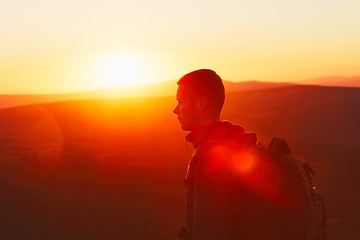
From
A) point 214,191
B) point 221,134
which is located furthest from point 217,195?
point 221,134

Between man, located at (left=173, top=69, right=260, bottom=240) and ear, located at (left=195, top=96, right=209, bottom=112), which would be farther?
ear, located at (left=195, top=96, right=209, bottom=112)

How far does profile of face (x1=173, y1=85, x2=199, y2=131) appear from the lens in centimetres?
323

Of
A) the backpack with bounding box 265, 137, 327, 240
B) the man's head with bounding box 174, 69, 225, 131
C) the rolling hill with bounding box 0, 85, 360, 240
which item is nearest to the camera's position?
the backpack with bounding box 265, 137, 327, 240

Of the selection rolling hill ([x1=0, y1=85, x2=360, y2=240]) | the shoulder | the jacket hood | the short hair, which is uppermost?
the short hair

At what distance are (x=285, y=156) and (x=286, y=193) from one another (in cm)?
22

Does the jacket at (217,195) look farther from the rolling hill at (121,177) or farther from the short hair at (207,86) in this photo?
the rolling hill at (121,177)

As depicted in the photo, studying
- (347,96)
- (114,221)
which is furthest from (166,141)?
(347,96)

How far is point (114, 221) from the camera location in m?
16.8

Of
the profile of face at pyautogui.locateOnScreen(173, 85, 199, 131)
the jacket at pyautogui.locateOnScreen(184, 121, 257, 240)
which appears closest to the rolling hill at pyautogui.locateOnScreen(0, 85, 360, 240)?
the profile of face at pyautogui.locateOnScreen(173, 85, 199, 131)

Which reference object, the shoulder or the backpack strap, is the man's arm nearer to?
the shoulder

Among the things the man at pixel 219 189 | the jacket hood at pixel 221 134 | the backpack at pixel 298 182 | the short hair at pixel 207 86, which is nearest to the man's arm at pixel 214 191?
the man at pixel 219 189

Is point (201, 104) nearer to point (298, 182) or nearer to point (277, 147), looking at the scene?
point (277, 147)

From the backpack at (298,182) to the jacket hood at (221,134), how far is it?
138mm

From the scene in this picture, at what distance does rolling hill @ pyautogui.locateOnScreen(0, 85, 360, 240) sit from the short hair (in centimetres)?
987
